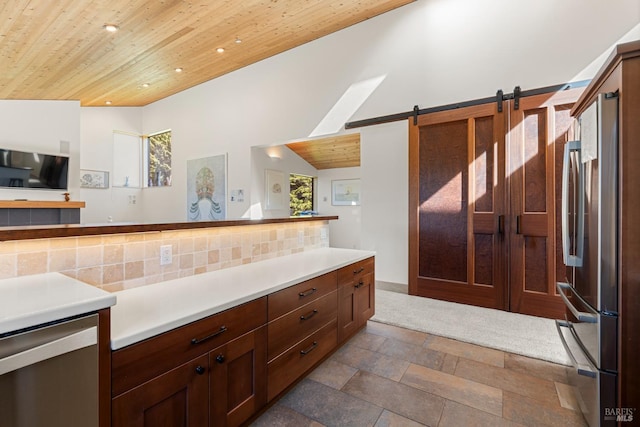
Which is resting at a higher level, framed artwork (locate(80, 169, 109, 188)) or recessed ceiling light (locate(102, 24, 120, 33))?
recessed ceiling light (locate(102, 24, 120, 33))

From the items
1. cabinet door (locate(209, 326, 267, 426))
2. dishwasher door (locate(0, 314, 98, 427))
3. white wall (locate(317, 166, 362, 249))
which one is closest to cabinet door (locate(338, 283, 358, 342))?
cabinet door (locate(209, 326, 267, 426))

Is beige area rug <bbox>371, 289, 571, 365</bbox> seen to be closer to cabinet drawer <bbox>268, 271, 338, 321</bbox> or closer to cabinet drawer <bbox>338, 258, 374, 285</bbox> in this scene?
cabinet drawer <bbox>338, 258, 374, 285</bbox>

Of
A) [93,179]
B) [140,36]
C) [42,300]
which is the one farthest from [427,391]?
[93,179]

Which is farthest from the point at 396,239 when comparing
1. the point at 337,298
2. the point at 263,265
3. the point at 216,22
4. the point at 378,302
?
the point at 216,22

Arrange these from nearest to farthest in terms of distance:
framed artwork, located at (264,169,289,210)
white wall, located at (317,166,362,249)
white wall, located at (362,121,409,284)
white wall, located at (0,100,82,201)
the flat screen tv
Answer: white wall, located at (362,121,409,284) < the flat screen tv < white wall, located at (0,100,82,201) < framed artwork, located at (264,169,289,210) < white wall, located at (317,166,362,249)

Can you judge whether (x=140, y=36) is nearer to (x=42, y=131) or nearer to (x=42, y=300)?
(x=42, y=131)

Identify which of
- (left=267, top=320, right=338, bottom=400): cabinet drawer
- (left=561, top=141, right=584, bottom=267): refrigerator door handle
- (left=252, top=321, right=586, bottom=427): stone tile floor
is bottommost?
(left=252, top=321, right=586, bottom=427): stone tile floor

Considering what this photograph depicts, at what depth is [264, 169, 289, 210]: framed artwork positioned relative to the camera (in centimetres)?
605

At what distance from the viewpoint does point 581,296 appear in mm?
1601

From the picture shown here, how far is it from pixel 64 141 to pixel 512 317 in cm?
768

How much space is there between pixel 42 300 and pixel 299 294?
119cm

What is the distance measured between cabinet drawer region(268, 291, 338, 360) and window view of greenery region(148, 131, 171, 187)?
253 inches

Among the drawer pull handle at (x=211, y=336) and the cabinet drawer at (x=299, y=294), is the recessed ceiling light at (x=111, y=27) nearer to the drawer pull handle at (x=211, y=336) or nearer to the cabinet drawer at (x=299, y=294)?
the cabinet drawer at (x=299, y=294)

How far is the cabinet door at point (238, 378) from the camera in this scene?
1.30m
